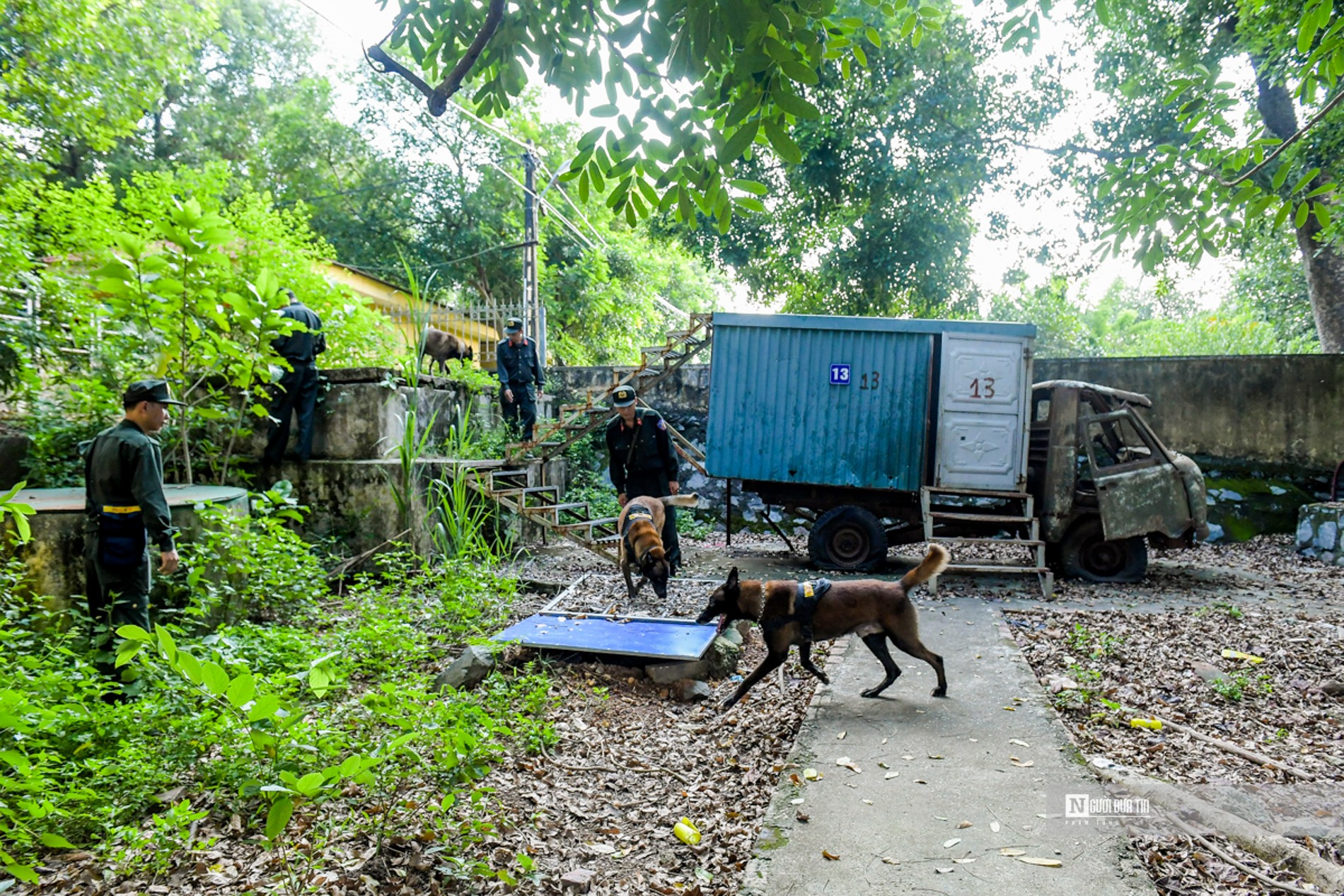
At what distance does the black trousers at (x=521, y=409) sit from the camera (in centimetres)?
1059

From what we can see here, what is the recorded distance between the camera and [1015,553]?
10.1 m

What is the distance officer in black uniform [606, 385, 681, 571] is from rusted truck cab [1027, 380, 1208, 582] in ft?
13.5

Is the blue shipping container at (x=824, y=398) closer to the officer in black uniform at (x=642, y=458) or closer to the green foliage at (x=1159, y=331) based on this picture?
the officer in black uniform at (x=642, y=458)

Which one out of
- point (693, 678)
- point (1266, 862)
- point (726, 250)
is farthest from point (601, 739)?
point (726, 250)

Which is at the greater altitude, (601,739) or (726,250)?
(726,250)

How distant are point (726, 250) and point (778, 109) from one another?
11.1 m

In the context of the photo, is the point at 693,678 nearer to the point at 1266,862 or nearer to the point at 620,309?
the point at 1266,862

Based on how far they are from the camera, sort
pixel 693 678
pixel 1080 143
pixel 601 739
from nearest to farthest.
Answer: pixel 601 739, pixel 693 678, pixel 1080 143

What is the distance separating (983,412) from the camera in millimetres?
8039

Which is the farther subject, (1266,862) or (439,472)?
(439,472)

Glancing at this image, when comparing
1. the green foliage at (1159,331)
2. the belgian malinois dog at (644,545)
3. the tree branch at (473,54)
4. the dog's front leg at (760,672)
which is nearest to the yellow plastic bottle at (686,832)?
the dog's front leg at (760,672)

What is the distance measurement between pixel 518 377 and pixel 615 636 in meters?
6.12

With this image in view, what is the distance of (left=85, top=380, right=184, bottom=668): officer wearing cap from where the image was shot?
422 cm
